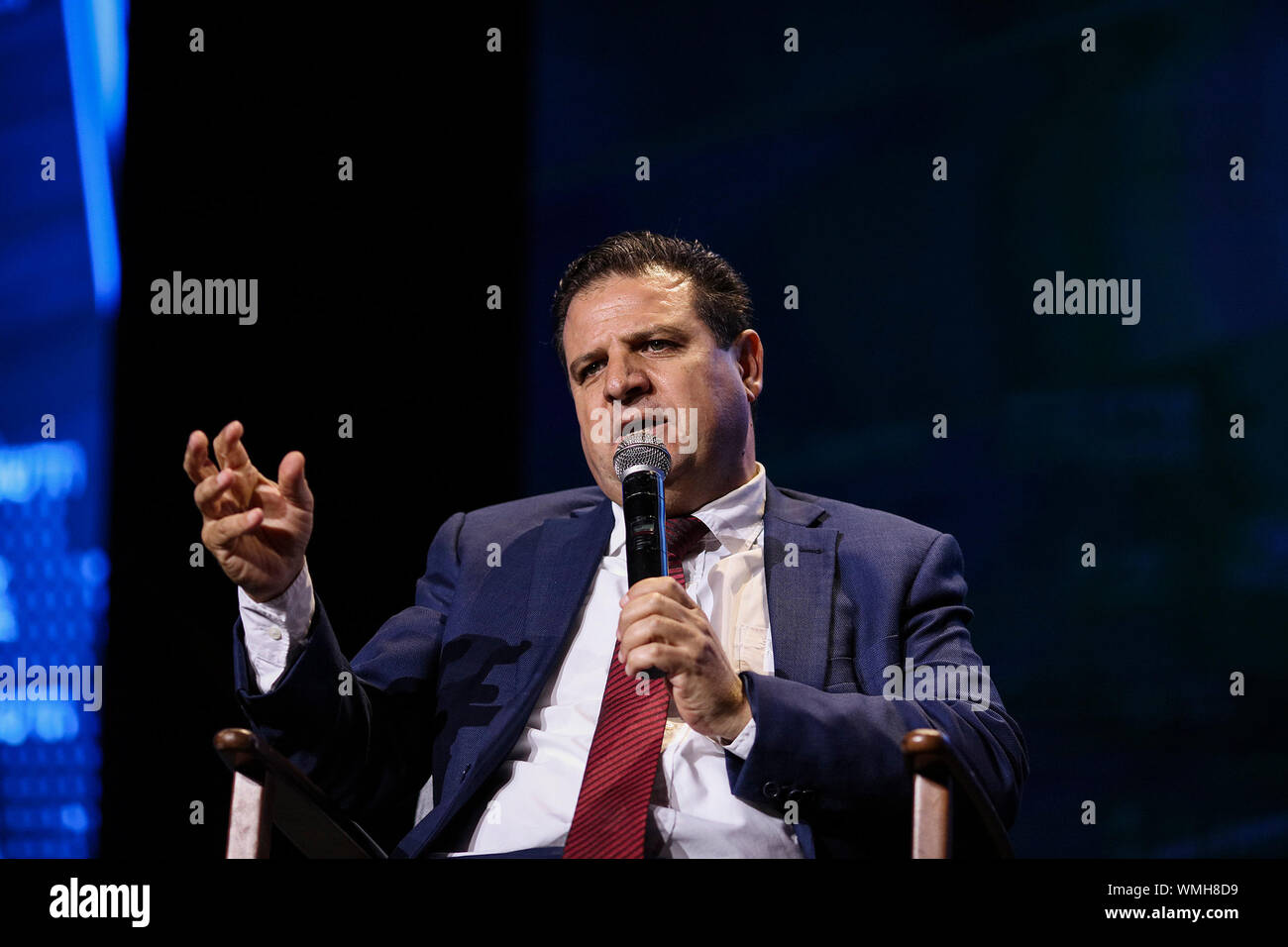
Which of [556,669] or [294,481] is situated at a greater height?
[294,481]

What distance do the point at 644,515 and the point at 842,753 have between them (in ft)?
1.58

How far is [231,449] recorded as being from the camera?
6.00 ft

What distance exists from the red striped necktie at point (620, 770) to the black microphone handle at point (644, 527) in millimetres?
66

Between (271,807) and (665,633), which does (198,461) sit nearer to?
(271,807)

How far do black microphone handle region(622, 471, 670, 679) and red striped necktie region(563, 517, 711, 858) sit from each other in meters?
0.07

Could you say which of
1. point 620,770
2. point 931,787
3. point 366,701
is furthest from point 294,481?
point 931,787

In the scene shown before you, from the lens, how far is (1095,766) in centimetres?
286

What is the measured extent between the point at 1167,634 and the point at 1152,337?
726 millimetres

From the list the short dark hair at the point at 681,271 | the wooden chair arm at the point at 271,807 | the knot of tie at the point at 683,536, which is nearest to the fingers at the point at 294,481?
the wooden chair arm at the point at 271,807

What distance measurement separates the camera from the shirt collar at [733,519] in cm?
235

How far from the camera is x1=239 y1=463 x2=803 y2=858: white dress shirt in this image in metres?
1.93

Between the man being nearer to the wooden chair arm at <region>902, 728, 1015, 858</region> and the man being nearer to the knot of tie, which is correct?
the knot of tie

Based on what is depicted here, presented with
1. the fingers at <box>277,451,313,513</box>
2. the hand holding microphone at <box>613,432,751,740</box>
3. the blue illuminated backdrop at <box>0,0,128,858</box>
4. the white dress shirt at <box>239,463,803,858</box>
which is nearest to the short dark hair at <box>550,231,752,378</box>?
the white dress shirt at <box>239,463,803,858</box>

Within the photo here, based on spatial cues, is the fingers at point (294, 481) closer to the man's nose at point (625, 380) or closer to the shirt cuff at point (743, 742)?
the man's nose at point (625, 380)
